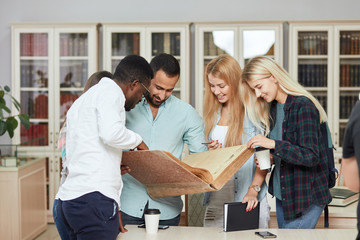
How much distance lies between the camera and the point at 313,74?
16.0 ft

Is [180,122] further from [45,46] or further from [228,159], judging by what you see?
[45,46]

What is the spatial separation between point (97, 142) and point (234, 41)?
3.43m

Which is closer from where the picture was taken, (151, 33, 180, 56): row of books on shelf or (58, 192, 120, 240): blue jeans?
(58, 192, 120, 240): blue jeans

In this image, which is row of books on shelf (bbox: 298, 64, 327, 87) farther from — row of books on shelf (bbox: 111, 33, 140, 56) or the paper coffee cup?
the paper coffee cup

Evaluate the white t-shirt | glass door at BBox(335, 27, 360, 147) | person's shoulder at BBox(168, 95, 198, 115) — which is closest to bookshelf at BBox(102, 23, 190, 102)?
glass door at BBox(335, 27, 360, 147)

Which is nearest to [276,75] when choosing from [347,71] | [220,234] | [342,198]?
[220,234]

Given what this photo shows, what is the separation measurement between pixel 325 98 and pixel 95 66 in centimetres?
249

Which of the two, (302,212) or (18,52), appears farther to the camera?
(18,52)

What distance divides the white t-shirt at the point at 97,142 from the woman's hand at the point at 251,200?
603 mm

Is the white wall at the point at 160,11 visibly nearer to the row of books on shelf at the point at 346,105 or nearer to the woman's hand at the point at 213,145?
the row of books on shelf at the point at 346,105

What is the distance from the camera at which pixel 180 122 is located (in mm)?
2088

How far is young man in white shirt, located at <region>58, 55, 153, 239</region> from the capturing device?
5.33ft

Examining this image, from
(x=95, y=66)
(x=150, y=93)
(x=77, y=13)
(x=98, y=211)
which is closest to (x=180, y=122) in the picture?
(x=150, y=93)

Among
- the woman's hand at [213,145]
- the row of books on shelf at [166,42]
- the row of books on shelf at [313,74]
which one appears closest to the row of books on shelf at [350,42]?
the row of books on shelf at [313,74]
